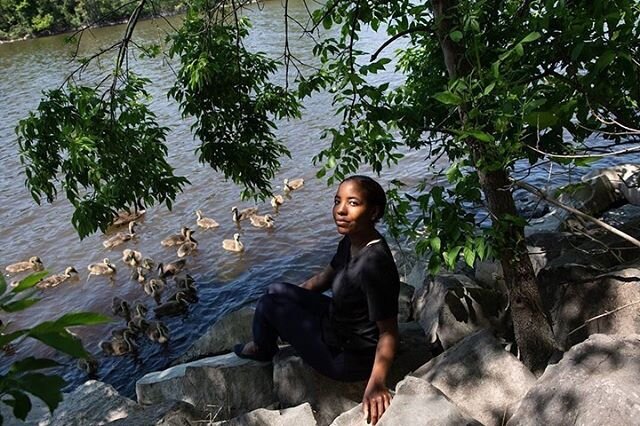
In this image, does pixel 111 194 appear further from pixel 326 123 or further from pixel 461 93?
pixel 326 123

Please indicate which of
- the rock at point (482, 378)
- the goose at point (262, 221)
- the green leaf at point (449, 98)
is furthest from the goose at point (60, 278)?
the green leaf at point (449, 98)

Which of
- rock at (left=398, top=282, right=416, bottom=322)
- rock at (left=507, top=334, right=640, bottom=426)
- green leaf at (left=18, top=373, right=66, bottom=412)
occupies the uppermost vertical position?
green leaf at (left=18, top=373, right=66, bottom=412)

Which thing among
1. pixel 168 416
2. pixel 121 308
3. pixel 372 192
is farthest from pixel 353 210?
pixel 121 308

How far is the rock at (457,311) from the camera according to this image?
4.85 metres

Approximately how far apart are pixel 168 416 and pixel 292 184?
806 cm

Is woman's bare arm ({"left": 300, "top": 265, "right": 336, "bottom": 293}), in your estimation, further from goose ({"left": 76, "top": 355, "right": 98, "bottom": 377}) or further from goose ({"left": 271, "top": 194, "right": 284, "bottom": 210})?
goose ({"left": 271, "top": 194, "right": 284, "bottom": 210})

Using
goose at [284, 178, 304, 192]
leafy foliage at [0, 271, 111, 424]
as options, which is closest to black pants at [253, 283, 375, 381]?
leafy foliage at [0, 271, 111, 424]

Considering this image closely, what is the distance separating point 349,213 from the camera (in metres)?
3.64

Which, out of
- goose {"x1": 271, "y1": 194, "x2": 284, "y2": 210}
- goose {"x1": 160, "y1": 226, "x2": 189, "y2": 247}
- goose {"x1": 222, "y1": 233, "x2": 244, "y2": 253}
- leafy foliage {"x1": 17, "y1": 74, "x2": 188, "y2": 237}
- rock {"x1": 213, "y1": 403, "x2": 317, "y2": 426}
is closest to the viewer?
rock {"x1": 213, "y1": 403, "x2": 317, "y2": 426}

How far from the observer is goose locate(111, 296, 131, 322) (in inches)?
338

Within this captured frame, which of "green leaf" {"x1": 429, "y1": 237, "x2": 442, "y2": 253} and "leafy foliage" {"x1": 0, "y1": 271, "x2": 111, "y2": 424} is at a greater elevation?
"leafy foliage" {"x1": 0, "y1": 271, "x2": 111, "y2": 424}

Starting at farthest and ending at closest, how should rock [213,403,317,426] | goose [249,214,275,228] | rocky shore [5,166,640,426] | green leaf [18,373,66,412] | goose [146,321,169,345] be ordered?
goose [249,214,275,228], goose [146,321,169,345], rock [213,403,317,426], rocky shore [5,166,640,426], green leaf [18,373,66,412]

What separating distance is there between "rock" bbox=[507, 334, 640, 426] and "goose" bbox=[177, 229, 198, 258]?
808 cm

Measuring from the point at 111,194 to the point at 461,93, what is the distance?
274cm
